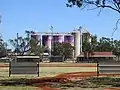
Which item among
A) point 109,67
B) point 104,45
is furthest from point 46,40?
point 109,67

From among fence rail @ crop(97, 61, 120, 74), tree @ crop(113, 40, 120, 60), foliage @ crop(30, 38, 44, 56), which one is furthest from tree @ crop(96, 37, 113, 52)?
fence rail @ crop(97, 61, 120, 74)

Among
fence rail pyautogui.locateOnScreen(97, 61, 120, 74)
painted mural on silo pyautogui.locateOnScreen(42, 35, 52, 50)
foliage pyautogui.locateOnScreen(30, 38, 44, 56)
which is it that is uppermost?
painted mural on silo pyautogui.locateOnScreen(42, 35, 52, 50)

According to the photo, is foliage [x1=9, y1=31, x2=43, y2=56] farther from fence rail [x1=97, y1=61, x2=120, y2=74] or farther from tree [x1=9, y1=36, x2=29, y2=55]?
fence rail [x1=97, y1=61, x2=120, y2=74]

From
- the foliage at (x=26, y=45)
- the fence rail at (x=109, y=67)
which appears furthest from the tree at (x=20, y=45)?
the fence rail at (x=109, y=67)

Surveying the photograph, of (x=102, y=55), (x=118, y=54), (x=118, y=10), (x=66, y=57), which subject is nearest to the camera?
(x=118, y=10)

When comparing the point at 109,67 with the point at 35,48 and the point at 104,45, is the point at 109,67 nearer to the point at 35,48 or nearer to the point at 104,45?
the point at 35,48

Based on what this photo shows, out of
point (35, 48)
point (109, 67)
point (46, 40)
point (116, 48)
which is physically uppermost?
point (46, 40)

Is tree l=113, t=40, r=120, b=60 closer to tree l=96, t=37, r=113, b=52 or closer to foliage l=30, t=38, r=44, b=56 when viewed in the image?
tree l=96, t=37, r=113, b=52

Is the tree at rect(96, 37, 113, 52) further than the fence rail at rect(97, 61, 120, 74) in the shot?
Yes

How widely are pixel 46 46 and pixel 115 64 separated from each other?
160975mm

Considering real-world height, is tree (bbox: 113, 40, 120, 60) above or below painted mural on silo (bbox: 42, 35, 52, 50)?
below

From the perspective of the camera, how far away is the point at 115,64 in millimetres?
29047

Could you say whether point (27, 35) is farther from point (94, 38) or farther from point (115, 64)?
point (115, 64)

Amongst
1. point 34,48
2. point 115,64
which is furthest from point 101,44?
point 115,64
